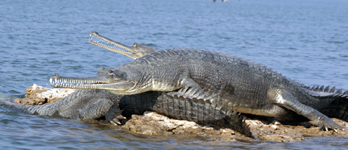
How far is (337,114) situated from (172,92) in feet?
11.2

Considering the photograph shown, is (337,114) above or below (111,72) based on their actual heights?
below

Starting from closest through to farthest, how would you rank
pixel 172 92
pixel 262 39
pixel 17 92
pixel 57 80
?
pixel 57 80 → pixel 172 92 → pixel 17 92 → pixel 262 39

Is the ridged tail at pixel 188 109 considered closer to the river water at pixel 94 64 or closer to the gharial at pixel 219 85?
the gharial at pixel 219 85

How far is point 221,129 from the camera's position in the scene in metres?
6.69

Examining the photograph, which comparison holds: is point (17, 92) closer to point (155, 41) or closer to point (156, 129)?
point (156, 129)

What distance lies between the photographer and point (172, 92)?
704 cm

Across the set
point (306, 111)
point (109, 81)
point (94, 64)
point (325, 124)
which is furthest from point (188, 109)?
point (94, 64)

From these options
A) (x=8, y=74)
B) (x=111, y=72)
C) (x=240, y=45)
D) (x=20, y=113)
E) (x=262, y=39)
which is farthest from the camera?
(x=262, y=39)

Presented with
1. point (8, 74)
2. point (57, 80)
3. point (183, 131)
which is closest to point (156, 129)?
point (183, 131)

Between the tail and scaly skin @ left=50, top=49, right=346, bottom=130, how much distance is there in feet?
0.15

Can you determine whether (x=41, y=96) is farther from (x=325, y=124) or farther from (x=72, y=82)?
(x=325, y=124)

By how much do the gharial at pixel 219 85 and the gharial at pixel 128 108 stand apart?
6 centimetres

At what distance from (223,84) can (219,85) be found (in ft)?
0.25

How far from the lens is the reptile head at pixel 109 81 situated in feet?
20.0
